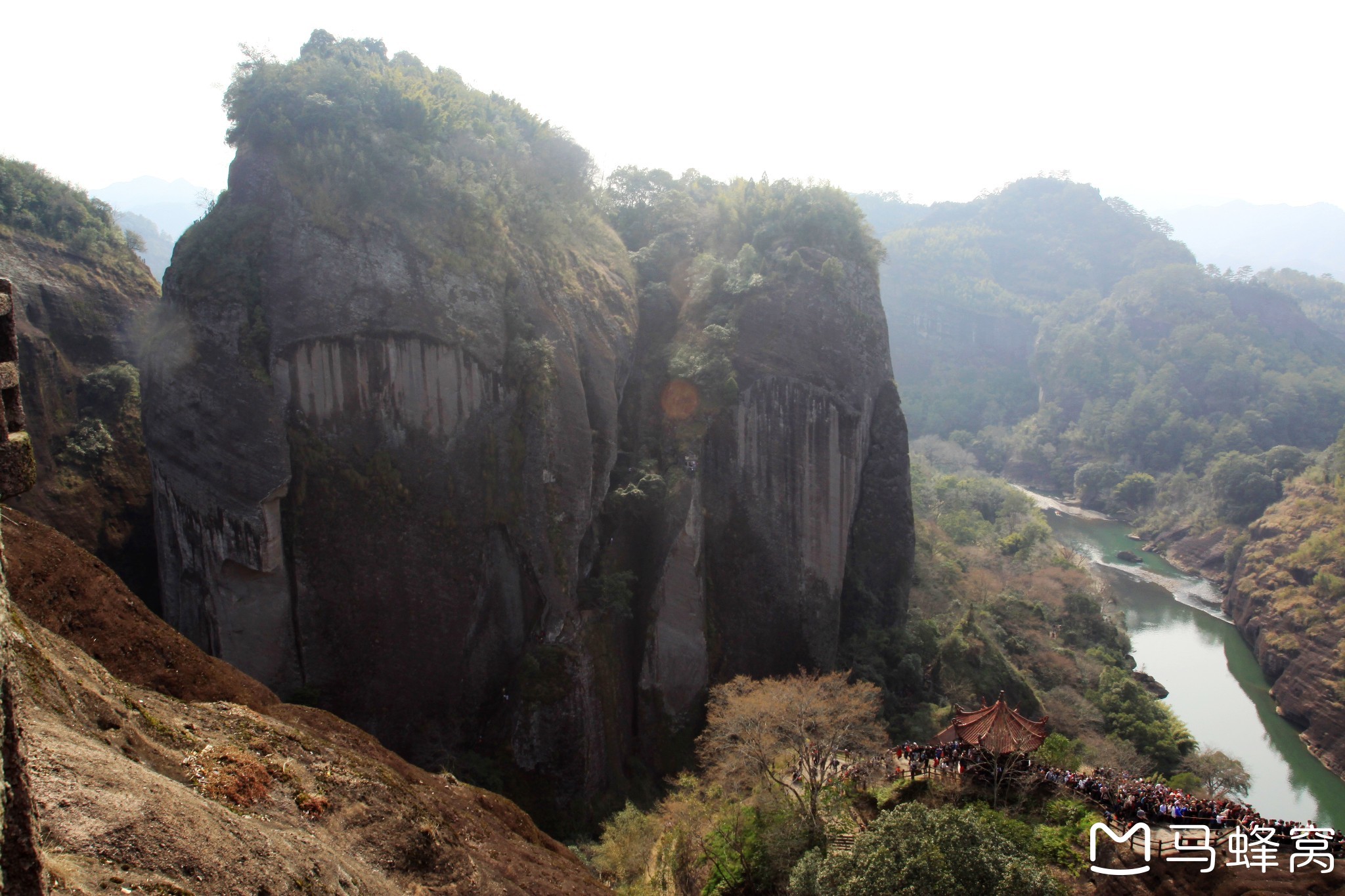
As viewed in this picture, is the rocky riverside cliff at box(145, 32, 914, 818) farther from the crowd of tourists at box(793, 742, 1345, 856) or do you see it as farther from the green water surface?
the green water surface

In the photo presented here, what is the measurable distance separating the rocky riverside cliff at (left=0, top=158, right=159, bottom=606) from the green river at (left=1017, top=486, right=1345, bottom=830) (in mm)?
37071

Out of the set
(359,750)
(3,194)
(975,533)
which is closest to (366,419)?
(359,750)

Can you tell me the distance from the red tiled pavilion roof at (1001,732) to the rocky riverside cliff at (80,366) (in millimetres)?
21047

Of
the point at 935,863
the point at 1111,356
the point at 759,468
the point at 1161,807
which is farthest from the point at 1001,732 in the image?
the point at 1111,356

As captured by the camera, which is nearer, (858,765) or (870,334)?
(858,765)

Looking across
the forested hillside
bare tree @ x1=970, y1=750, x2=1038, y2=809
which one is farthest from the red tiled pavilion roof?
the forested hillside

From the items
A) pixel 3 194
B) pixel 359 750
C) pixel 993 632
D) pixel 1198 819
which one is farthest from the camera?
pixel 993 632

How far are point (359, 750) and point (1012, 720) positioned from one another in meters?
10.8

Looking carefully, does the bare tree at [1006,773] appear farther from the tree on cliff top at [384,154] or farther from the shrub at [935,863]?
the tree on cliff top at [384,154]

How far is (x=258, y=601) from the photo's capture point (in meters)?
18.3

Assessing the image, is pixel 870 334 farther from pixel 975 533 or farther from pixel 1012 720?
pixel 975 533

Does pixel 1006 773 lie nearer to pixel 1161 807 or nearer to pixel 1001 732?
pixel 1001 732

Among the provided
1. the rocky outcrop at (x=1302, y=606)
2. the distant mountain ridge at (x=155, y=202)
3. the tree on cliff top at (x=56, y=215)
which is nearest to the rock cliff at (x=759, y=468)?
the tree on cliff top at (x=56, y=215)

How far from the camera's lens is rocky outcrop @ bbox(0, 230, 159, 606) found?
21.3 metres
